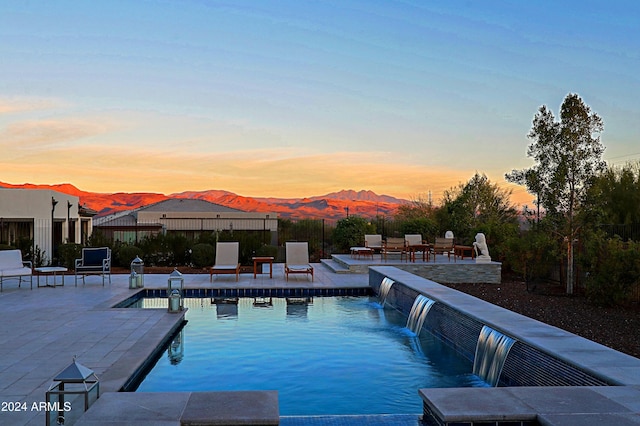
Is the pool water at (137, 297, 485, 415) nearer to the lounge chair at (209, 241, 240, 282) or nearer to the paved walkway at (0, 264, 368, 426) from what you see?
the paved walkway at (0, 264, 368, 426)

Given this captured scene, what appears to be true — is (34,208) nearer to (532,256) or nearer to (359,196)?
(359,196)

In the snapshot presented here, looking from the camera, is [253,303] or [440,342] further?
[253,303]

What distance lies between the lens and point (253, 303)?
35.9 feet

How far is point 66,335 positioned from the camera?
704 centimetres

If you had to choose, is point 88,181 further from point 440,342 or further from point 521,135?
point 440,342

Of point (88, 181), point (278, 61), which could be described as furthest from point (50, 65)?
point (88, 181)

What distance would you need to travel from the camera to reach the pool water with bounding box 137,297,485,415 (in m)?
5.38

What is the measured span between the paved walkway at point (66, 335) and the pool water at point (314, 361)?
42 cm

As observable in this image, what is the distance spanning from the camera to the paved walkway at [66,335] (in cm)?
479

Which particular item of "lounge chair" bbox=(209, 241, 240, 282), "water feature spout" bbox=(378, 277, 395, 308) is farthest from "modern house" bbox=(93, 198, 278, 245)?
"water feature spout" bbox=(378, 277, 395, 308)

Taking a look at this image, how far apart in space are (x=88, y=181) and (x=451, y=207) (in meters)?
15.0

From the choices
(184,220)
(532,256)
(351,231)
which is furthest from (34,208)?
(532,256)

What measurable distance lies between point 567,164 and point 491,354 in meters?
6.86

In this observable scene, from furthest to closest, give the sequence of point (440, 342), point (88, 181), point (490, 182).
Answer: point (490, 182)
point (88, 181)
point (440, 342)
